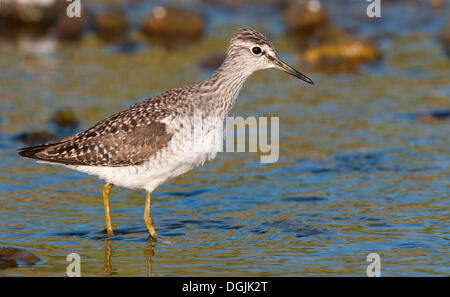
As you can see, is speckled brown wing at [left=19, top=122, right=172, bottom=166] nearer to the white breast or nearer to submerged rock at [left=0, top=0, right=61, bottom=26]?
the white breast

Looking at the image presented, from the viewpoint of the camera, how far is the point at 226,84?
1138 cm

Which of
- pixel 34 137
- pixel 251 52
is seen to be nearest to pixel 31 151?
pixel 251 52

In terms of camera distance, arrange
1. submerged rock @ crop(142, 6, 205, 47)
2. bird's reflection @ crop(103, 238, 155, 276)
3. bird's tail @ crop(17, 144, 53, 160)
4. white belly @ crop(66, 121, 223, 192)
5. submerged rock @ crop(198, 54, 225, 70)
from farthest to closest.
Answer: submerged rock @ crop(142, 6, 205, 47)
submerged rock @ crop(198, 54, 225, 70)
bird's tail @ crop(17, 144, 53, 160)
white belly @ crop(66, 121, 223, 192)
bird's reflection @ crop(103, 238, 155, 276)

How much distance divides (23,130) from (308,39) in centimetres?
886

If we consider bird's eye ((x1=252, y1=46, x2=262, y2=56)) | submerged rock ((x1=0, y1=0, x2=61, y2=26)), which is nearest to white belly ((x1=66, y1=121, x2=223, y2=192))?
bird's eye ((x1=252, y1=46, x2=262, y2=56))

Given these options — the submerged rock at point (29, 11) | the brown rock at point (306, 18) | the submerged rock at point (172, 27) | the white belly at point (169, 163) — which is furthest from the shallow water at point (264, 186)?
the brown rock at point (306, 18)

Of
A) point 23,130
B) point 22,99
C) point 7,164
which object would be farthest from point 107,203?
point 22,99

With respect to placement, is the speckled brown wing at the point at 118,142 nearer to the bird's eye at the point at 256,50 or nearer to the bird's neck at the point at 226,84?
the bird's neck at the point at 226,84

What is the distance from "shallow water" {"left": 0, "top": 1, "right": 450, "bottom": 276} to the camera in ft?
34.0

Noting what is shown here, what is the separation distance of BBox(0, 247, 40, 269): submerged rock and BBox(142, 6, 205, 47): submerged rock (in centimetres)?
1194

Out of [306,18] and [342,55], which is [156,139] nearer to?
[342,55]

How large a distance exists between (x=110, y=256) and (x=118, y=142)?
155 cm

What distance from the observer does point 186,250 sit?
10586 millimetres

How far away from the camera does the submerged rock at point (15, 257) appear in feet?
32.2
